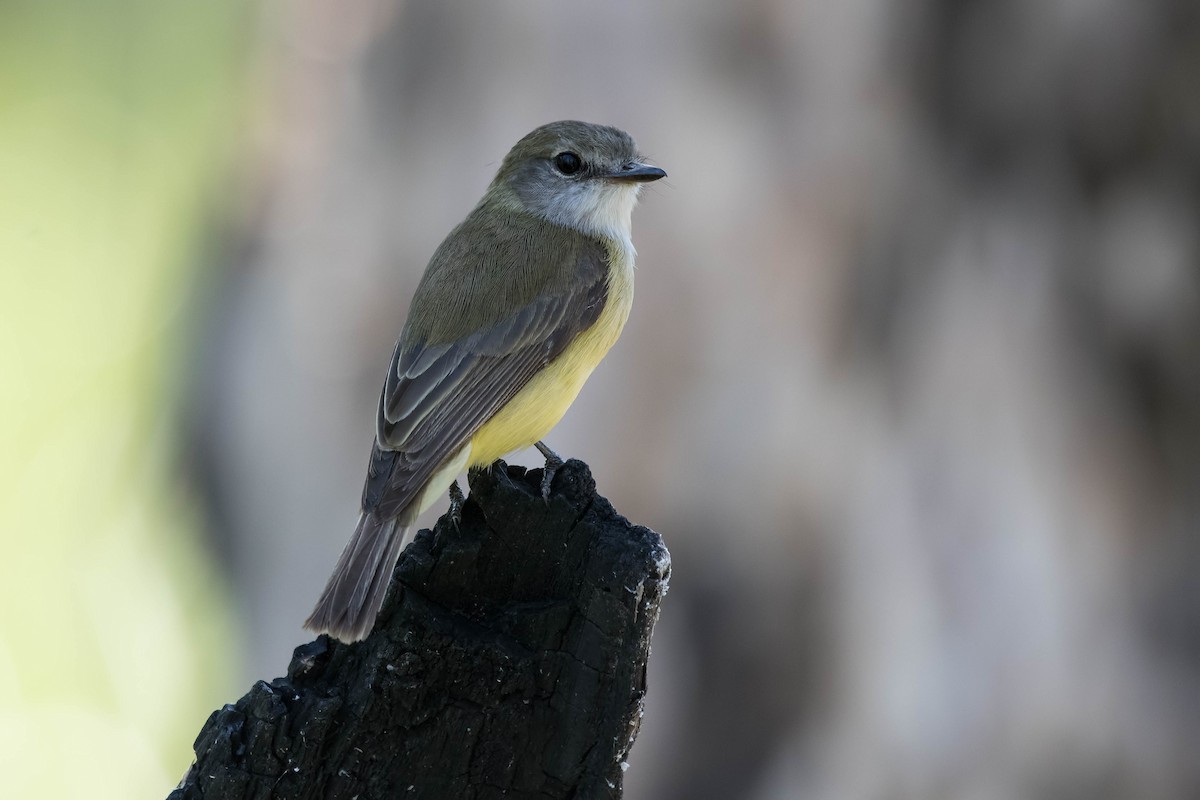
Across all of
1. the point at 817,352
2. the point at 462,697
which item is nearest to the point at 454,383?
the point at 462,697

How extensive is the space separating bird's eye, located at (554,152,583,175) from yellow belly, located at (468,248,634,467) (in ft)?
1.41

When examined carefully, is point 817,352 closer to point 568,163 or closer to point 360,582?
point 568,163

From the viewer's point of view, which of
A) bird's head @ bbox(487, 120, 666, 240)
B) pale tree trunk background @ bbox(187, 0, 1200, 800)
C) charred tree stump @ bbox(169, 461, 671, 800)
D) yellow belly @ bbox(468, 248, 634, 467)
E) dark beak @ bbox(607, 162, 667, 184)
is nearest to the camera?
charred tree stump @ bbox(169, 461, 671, 800)

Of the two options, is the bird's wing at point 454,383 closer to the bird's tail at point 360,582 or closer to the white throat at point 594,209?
the bird's tail at point 360,582

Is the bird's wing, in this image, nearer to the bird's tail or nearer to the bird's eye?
the bird's tail

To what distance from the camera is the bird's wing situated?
2977mm

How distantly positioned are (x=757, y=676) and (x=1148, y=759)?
1512 mm

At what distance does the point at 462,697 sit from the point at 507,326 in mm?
1465

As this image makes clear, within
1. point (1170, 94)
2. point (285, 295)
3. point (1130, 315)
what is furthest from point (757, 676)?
point (1170, 94)

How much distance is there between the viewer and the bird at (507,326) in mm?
2998

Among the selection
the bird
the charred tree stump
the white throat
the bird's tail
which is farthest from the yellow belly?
the charred tree stump

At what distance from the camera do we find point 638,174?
12.4 feet

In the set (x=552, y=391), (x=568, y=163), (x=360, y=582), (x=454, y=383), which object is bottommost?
(x=360, y=582)

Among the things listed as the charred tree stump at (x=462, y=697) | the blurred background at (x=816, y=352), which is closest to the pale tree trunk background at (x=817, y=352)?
the blurred background at (x=816, y=352)
